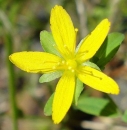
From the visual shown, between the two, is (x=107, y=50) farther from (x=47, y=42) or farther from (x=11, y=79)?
(x=11, y=79)

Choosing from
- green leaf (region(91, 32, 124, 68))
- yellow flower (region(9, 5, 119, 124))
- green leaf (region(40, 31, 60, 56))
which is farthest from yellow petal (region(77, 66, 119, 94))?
green leaf (region(40, 31, 60, 56))

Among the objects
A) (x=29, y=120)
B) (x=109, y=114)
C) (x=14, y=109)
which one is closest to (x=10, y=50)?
(x=14, y=109)

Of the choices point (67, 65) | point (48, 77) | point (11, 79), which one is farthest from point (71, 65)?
point (11, 79)

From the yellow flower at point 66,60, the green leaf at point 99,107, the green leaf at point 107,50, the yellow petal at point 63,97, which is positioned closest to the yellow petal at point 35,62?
the yellow flower at point 66,60

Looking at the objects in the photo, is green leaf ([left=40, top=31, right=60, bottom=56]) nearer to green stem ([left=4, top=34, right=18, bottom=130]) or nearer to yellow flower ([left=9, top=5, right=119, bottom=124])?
yellow flower ([left=9, top=5, right=119, bottom=124])

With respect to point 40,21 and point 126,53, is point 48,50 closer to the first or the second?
point 126,53
